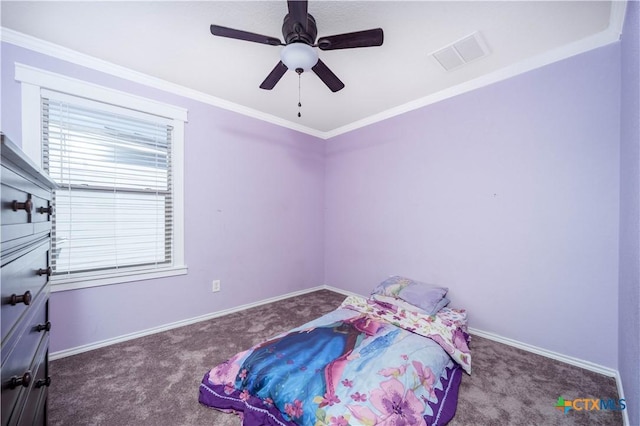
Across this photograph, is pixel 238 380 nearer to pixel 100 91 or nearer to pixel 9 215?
pixel 9 215

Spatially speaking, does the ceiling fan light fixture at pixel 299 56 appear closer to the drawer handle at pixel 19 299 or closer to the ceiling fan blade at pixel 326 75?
the ceiling fan blade at pixel 326 75

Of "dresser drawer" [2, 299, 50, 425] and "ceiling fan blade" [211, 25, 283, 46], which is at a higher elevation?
"ceiling fan blade" [211, 25, 283, 46]

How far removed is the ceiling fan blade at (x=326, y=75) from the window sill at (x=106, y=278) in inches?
88.9

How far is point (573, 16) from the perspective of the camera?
1675mm

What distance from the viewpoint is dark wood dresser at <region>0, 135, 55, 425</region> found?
66 cm

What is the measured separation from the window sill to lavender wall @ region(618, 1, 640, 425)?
3326mm

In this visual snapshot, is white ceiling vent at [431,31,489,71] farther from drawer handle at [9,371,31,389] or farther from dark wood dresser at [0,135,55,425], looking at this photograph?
drawer handle at [9,371,31,389]

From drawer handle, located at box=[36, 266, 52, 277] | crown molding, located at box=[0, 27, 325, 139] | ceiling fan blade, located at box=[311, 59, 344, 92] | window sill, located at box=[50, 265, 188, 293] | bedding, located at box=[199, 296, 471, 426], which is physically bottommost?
bedding, located at box=[199, 296, 471, 426]

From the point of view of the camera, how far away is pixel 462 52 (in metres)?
2.02

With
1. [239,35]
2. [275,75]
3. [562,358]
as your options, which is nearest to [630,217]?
[562,358]

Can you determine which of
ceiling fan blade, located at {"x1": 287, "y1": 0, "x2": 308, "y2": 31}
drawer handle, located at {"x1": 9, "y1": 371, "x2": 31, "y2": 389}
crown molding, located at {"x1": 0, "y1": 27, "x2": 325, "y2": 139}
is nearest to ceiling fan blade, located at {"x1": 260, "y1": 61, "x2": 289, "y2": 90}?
ceiling fan blade, located at {"x1": 287, "y1": 0, "x2": 308, "y2": 31}

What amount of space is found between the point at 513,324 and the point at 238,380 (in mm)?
2332

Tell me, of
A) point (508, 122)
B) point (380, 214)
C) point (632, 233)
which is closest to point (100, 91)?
point (380, 214)

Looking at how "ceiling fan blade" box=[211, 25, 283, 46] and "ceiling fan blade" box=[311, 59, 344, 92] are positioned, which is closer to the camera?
"ceiling fan blade" box=[211, 25, 283, 46]
